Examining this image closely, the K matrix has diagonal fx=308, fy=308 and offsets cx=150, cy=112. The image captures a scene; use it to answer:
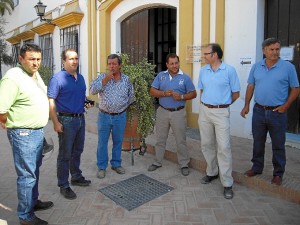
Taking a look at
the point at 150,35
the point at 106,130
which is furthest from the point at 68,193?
the point at 150,35

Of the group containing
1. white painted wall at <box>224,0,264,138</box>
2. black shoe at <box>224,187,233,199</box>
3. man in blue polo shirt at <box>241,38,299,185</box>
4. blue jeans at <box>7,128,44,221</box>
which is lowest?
black shoe at <box>224,187,233,199</box>

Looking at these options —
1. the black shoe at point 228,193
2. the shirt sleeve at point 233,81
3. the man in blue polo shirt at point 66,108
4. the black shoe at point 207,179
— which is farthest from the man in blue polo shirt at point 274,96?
the man in blue polo shirt at point 66,108

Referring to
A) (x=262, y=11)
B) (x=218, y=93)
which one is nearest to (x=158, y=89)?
(x=218, y=93)

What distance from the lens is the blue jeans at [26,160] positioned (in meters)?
2.89

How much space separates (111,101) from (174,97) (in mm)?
865

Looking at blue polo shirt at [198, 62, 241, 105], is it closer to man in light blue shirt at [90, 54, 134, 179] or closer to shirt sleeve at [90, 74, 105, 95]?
man in light blue shirt at [90, 54, 134, 179]

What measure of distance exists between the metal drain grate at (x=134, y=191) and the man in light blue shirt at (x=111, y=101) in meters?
0.43

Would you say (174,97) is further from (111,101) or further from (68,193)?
(68,193)

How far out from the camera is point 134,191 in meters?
3.96

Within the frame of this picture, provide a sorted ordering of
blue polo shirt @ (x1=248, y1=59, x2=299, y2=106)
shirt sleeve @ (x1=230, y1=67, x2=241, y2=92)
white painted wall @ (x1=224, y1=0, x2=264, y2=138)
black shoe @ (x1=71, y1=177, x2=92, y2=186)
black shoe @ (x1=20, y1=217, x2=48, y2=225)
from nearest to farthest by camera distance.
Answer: black shoe @ (x1=20, y1=217, x2=48, y2=225)
blue polo shirt @ (x1=248, y1=59, x2=299, y2=106)
shirt sleeve @ (x1=230, y1=67, x2=241, y2=92)
black shoe @ (x1=71, y1=177, x2=92, y2=186)
white painted wall @ (x1=224, y1=0, x2=264, y2=138)

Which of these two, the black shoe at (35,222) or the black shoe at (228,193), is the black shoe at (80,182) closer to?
the black shoe at (35,222)

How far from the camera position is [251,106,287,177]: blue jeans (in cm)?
362

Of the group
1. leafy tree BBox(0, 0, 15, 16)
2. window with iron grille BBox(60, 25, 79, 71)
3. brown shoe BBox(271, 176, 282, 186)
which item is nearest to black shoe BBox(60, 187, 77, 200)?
brown shoe BBox(271, 176, 282, 186)

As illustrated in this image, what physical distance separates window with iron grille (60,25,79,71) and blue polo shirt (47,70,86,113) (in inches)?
290
